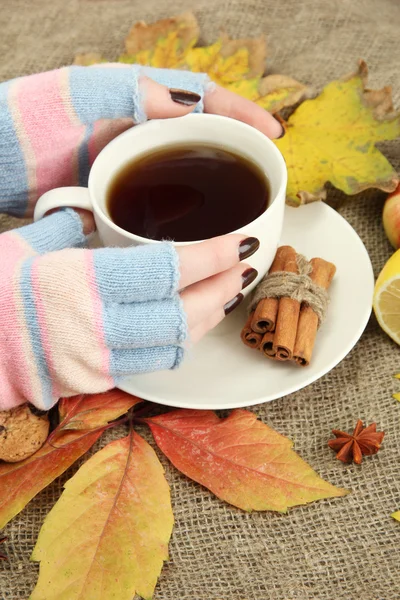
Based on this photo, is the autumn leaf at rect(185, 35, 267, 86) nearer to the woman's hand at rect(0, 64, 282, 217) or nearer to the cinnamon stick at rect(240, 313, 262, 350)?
the woman's hand at rect(0, 64, 282, 217)

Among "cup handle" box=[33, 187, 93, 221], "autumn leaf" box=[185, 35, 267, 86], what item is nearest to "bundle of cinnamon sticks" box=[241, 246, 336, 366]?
"cup handle" box=[33, 187, 93, 221]

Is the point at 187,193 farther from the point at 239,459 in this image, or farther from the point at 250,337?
the point at 239,459

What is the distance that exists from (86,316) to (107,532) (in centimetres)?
29

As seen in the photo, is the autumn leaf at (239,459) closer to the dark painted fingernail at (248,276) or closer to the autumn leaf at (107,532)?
the autumn leaf at (107,532)

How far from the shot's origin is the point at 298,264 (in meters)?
1.02

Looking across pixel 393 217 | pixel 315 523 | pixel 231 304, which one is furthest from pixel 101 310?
pixel 393 217

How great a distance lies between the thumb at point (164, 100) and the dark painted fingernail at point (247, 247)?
0.93 feet

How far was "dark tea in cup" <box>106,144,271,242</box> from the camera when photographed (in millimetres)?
971

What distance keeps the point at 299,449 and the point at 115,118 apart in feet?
2.02

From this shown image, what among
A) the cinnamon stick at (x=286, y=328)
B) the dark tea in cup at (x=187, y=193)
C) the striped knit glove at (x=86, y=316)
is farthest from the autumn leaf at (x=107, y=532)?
the dark tea in cup at (x=187, y=193)

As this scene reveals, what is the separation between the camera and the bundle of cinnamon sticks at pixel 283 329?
3.02ft

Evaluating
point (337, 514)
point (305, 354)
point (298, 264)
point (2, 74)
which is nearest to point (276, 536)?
point (337, 514)

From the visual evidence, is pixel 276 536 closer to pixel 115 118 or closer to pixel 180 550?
pixel 180 550

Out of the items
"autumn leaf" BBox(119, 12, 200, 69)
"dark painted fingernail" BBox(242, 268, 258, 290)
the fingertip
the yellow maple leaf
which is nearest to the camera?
"dark painted fingernail" BBox(242, 268, 258, 290)
